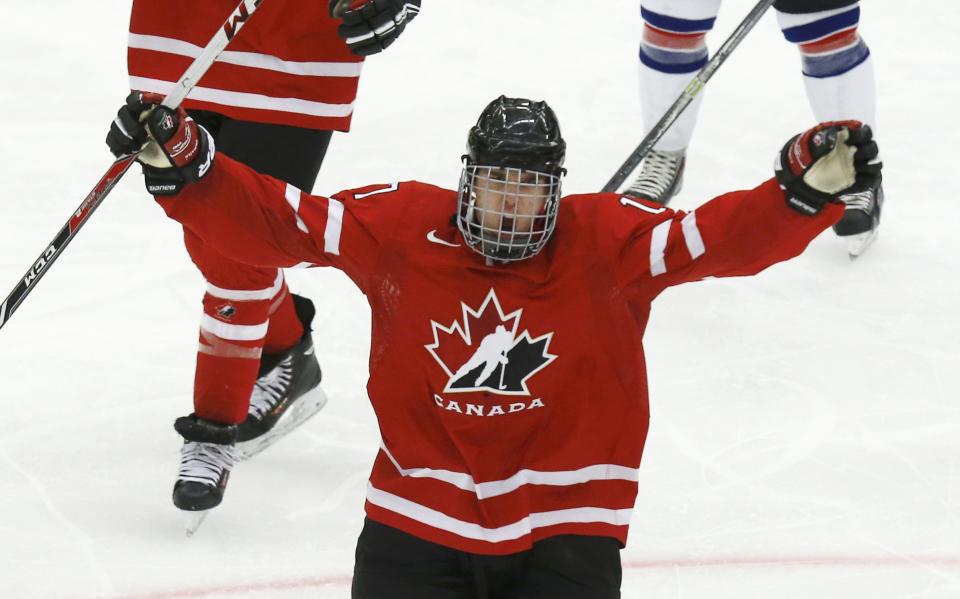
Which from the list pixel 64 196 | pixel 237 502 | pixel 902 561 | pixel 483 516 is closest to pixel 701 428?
pixel 902 561

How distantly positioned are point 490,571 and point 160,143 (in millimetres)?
732

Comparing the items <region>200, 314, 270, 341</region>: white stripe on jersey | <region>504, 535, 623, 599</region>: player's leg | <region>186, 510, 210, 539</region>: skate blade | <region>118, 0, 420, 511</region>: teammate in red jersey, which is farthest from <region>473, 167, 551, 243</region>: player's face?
<region>186, 510, 210, 539</region>: skate blade

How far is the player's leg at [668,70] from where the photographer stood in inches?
152

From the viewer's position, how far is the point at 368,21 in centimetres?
241

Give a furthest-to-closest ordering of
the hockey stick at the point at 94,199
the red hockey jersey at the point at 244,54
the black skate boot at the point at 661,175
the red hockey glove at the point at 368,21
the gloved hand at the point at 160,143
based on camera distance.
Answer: the black skate boot at the point at 661,175 < the red hockey jersey at the point at 244,54 < the red hockey glove at the point at 368,21 < the hockey stick at the point at 94,199 < the gloved hand at the point at 160,143

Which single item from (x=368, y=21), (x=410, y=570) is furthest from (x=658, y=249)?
(x=368, y=21)

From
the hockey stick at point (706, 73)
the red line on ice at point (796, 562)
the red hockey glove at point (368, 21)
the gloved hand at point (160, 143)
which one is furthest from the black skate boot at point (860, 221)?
the gloved hand at point (160, 143)

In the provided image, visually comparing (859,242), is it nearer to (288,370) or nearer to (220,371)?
(288,370)

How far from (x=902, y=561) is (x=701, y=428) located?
58cm

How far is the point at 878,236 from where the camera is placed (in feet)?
13.4

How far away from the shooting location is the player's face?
1998 mm

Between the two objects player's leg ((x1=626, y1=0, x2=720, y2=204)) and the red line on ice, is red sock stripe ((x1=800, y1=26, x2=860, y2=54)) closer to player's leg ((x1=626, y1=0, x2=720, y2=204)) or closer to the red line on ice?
player's leg ((x1=626, y1=0, x2=720, y2=204))

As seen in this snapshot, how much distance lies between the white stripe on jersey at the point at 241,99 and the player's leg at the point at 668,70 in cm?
135

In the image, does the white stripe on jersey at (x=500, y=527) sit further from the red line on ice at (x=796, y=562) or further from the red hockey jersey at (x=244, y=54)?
the red hockey jersey at (x=244, y=54)
